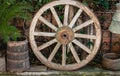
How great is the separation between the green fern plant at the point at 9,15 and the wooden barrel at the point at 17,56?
121mm

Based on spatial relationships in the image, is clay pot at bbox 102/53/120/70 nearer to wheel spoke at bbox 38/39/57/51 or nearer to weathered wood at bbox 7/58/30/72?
wheel spoke at bbox 38/39/57/51

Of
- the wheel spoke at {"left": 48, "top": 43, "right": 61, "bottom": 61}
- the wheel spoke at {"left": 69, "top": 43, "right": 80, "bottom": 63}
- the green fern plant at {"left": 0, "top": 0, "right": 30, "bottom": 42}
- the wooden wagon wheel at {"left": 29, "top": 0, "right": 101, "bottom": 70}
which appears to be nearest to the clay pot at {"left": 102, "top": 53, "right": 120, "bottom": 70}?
the wooden wagon wheel at {"left": 29, "top": 0, "right": 101, "bottom": 70}

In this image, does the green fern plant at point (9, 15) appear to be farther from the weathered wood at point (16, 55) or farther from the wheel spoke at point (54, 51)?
the wheel spoke at point (54, 51)

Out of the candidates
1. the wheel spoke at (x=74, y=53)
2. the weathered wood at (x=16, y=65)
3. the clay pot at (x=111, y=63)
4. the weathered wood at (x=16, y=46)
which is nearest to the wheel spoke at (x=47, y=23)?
the wheel spoke at (x=74, y=53)

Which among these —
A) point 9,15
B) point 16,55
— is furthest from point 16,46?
point 9,15

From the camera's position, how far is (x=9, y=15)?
4.81 m

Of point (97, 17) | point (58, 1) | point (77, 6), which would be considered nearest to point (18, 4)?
point (58, 1)

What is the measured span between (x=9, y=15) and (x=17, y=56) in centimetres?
64

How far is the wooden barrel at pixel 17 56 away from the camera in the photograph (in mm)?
4781

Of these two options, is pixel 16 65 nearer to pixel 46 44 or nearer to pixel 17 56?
pixel 17 56

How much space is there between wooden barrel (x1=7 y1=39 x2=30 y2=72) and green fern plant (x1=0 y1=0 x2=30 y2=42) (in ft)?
0.40

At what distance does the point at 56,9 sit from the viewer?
5.25 m

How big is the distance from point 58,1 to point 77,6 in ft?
1.01

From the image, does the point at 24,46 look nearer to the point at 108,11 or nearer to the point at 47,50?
the point at 47,50
